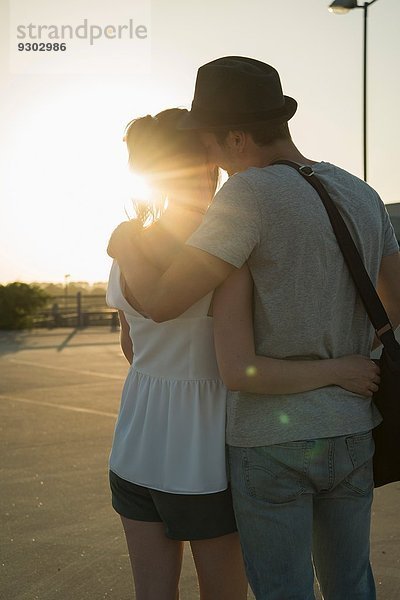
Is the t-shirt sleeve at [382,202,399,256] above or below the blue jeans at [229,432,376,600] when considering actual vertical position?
above

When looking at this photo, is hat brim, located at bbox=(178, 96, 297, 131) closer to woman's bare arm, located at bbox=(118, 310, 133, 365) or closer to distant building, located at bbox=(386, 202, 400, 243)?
woman's bare arm, located at bbox=(118, 310, 133, 365)

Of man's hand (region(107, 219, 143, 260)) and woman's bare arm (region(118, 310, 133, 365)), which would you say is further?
woman's bare arm (region(118, 310, 133, 365))

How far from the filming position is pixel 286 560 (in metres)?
1.98

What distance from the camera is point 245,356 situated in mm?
1986

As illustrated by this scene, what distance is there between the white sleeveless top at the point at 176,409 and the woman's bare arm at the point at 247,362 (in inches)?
6.1

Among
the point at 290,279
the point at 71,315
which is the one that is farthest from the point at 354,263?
the point at 71,315

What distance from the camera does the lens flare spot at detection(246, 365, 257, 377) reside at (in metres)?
1.97

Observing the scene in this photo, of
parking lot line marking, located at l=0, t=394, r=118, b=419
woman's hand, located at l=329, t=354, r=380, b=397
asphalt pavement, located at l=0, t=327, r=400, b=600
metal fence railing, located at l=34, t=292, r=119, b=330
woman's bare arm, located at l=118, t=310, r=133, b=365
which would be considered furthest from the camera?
metal fence railing, located at l=34, t=292, r=119, b=330

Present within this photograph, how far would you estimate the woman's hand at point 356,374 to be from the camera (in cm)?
202

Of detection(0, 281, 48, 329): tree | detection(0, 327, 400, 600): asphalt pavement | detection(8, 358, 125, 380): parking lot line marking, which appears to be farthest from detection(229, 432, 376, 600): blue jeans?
detection(0, 281, 48, 329): tree

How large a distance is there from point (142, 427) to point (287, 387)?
1.60ft

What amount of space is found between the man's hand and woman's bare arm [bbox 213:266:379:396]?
13.8 inches

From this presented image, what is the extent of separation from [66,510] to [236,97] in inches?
147

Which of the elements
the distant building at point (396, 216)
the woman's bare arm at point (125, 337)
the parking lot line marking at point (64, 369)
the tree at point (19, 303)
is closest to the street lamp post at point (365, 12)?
the parking lot line marking at point (64, 369)
